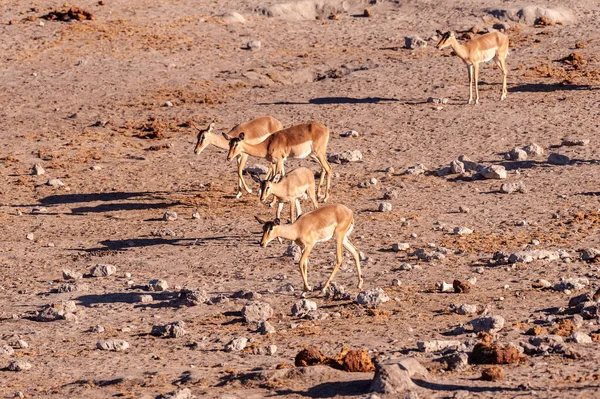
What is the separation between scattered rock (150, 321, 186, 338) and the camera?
533 inches

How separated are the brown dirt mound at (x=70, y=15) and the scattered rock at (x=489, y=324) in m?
20.6

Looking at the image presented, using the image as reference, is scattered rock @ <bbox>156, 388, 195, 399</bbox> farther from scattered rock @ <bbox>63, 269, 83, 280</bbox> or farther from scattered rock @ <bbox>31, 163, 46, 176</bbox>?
scattered rock @ <bbox>31, 163, 46, 176</bbox>

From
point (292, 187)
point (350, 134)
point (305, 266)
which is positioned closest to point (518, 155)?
point (350, 134)

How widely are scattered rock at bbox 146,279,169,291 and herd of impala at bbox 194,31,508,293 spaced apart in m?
1.55

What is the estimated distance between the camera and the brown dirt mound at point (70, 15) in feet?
102

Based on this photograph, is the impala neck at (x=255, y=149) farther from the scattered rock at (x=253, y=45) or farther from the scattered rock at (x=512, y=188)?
the scattered rock at (x=253, y=45)

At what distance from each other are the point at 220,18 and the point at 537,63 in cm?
891

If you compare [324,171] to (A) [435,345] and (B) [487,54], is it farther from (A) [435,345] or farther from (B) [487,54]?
(A) [435,345]

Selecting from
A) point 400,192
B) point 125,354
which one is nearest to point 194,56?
point 400,192

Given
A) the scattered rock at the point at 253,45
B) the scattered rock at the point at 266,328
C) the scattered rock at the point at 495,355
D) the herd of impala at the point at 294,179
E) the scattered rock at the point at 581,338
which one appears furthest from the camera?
the scattered rock at the point at 253,45

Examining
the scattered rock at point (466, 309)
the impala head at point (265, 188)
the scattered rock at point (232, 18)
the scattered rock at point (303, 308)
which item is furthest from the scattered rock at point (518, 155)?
the scattered rock at point (232, 18)

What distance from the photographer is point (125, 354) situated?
513 inches

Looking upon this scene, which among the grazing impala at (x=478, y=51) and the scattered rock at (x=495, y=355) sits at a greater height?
the grazing impala at (x=478, y=51)

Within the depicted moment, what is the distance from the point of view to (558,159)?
21281mm
